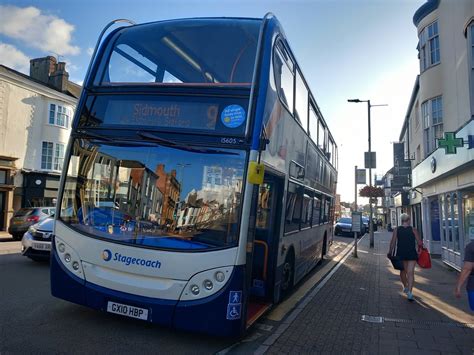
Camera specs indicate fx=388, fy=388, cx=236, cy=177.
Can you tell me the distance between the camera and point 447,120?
14859mm

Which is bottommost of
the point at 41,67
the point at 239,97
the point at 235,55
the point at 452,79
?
the point at 239,97

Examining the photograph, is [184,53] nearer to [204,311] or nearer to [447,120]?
[204,311]

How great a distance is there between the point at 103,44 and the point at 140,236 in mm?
3106

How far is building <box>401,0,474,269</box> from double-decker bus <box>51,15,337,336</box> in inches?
261

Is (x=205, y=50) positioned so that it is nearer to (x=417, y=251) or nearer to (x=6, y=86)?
(x=417, y=251)

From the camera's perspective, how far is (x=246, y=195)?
15.3ft

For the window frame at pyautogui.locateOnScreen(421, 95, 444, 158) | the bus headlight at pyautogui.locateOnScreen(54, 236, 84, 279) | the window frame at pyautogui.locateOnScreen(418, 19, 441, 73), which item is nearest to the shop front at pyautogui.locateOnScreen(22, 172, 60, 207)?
the bus headlight at pyautogui.locateOnScreen(54, 236, 84, 279)

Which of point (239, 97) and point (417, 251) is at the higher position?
point (239, 97)

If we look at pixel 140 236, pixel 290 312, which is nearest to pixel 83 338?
pixel 140 236

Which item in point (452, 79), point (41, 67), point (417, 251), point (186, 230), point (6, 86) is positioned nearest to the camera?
point (186, 230)

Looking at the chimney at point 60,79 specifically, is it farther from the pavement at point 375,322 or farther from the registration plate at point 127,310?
the registration plate at point 127,310

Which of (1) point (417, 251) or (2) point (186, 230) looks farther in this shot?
(1) point (417, 251)

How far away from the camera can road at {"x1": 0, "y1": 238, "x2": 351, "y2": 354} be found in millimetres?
4447

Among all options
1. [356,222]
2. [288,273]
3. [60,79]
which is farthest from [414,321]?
[60,79]
